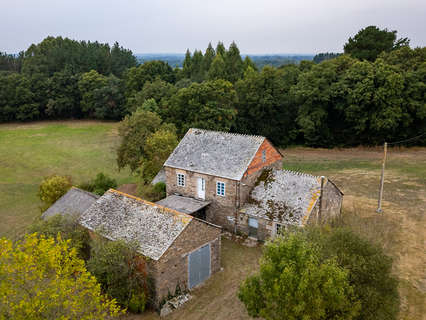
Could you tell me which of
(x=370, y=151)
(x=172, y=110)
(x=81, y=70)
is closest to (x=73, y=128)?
(x=81, y=70)

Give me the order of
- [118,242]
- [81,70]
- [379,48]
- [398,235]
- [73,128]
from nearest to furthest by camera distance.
Answer: [118,242] → [398,235] → [379,48] → [73,128] → [81,70]

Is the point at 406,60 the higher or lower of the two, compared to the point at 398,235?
higher

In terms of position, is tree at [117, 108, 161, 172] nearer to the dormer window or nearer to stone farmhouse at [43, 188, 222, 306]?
the dormer window

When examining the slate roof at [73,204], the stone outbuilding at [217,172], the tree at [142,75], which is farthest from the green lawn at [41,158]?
the stone outbuilding at [217,172]

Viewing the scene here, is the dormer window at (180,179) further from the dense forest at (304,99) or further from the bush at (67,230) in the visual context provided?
the dense forest at (304,99)

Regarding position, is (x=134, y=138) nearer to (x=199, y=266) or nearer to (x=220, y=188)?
(x=220, y=188)

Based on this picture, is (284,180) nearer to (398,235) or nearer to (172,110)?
(398,235)

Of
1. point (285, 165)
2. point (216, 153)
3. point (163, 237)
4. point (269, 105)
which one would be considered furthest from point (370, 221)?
point (269, 105)
